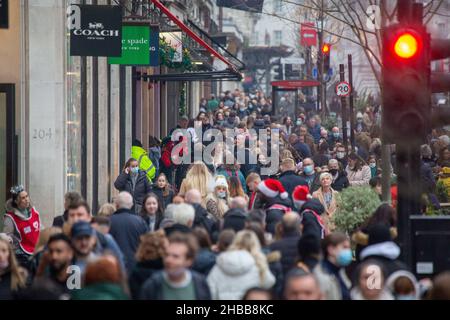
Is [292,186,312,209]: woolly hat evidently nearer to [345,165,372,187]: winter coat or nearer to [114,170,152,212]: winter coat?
[114,170,152,212]: winter coat

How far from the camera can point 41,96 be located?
19.6 meters

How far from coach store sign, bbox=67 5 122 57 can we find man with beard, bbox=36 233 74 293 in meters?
8.66

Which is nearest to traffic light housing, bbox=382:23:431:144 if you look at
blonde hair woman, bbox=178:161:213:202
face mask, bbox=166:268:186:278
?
face mask, bbox=166:268:186:278

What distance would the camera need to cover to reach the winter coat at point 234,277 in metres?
9.96

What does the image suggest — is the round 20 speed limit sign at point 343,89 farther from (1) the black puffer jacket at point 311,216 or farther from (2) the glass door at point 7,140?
(1) the black puffer jacket at point 311,216

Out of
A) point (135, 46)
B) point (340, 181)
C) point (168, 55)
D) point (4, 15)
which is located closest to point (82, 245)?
point (4, 15)

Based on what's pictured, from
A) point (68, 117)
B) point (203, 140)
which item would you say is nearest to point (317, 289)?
point (68, 117)

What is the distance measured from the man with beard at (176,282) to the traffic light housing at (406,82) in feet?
6.99

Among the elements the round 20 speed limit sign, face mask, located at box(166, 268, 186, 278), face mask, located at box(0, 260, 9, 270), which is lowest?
face mask, located at box(0, 260, 9, 270)

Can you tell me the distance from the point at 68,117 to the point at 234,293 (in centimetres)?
1128

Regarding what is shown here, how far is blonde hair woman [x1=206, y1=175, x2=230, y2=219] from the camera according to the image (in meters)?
16.6

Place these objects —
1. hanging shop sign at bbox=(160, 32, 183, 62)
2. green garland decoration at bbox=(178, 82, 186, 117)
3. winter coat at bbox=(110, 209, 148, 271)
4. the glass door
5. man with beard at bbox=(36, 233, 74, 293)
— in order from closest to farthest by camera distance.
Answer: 1. man with beard at bbox=(36, 233, 74, 293)
2. winter coat at bbox=(110, 209, 148, 271)
3. the glass door
4. hanging shop sign at bbox=(160, 32, 183, 62)
5. green garland decoration at bbox=(178, 82, 186, 117)

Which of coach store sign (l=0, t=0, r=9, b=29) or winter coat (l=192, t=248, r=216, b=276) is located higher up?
coach store sign (l=0, t=0, r=9, b=29)

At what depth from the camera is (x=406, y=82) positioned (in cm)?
1038
